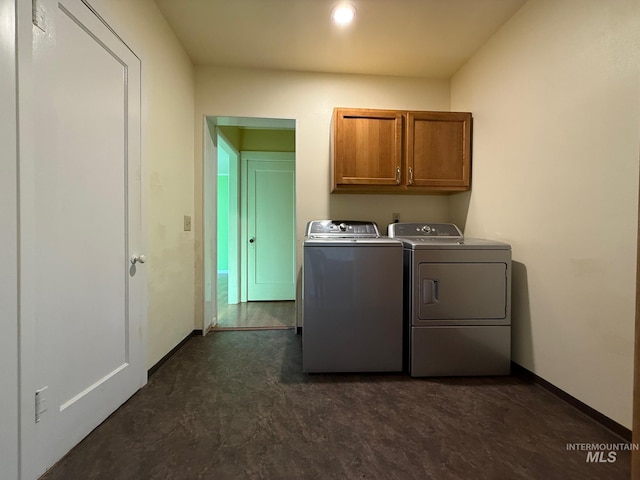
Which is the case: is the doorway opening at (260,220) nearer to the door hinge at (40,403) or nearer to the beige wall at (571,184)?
the door hinge at (40,403)

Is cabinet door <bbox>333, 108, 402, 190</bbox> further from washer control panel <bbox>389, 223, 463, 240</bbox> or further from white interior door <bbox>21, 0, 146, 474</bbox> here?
white interior door <bbox>21, 0, 146, 474</bbox>

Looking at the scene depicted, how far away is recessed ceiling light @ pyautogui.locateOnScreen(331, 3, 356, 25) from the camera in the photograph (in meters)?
1.72

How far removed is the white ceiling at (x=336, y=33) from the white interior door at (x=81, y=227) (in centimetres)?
79

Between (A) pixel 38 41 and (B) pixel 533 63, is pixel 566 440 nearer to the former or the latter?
(B) pixel 533 63

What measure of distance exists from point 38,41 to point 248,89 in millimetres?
1644

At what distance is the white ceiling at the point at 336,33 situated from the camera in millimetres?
1724

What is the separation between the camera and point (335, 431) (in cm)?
125

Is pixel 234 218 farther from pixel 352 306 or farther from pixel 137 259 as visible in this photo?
pixel 352 306

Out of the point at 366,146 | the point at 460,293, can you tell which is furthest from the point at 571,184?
the point at 366,146

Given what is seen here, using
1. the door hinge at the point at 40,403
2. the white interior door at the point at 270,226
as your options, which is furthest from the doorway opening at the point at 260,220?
Result: the door hinge at the point at 40,403

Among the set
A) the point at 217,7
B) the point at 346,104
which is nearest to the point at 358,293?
the point at 346,104

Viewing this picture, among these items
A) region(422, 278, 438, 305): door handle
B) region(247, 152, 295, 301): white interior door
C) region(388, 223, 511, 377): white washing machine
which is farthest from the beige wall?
region(247, 152, 295, 301): white interior door

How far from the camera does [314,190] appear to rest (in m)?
2.50

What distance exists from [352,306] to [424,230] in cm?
103
